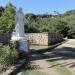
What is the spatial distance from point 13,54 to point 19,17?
16.7 ft

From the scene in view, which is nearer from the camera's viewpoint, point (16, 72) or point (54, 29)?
point (16, 72)

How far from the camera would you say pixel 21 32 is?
17.0 m

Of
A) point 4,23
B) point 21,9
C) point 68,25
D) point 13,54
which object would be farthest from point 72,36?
point 13,54

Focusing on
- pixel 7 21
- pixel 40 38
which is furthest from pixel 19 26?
pixel 7 21

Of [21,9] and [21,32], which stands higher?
[21,9]

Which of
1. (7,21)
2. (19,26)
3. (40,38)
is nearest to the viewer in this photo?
(19,26)

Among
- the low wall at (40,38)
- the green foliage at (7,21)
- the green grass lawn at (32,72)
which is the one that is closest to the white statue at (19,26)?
the green grass lawn at (32,72)

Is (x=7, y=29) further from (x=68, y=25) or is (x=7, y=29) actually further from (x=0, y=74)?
(x=0, y=74)

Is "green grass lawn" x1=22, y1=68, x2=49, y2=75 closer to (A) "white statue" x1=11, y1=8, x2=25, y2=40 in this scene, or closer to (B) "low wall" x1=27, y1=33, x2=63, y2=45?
(A) "white statue" x1=11, y1=8, x2=25, y2=40

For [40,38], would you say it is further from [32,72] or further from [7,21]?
[32,72]

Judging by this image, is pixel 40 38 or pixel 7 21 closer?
pixel 40 38

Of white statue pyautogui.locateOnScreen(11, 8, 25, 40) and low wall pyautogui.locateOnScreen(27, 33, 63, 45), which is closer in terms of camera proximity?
Answer: white statue pyautogui.locateOnScreen(11, 8, 25, 40)

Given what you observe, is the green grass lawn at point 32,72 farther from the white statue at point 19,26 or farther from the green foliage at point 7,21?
the green foliage at point 7,21

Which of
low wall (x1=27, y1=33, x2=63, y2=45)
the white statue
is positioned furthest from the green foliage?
the white statue
